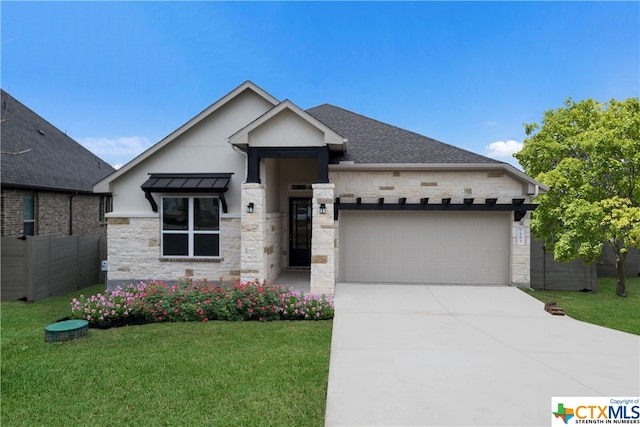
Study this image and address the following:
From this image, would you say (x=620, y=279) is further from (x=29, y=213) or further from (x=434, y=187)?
(x=29, y=213)

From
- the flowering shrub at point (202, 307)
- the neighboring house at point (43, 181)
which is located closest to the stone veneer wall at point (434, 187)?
the flowering shrub at point (202, 307)

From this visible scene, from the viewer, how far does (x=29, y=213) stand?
1209 cm

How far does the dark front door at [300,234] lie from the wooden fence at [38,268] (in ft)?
23.7

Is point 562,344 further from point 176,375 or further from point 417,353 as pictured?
point 176,375

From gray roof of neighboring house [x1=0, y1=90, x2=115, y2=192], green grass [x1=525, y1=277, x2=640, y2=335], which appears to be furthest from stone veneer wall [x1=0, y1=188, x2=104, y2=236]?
green grass [x1=525, y1=277, x2=640, y2=335]

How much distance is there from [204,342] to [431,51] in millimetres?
17450

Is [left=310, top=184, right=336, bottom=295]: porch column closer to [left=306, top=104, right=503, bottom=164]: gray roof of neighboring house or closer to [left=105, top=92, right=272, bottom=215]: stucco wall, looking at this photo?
[left=306, top=104, right=503, bottom=164]: gray roof of neighboring house

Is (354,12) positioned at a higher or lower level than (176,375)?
higher

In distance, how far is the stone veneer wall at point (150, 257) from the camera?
Result: 9555 mm

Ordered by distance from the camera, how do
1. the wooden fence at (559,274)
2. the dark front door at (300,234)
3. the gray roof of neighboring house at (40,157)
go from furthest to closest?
the dark front door at (300,234) < the gray roof of neighboring house at (40,157) < the wooden fence at (559,274)

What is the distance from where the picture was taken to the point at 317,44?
17500 millimetres

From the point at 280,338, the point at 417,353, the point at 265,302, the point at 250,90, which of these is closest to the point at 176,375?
the point at 280,338

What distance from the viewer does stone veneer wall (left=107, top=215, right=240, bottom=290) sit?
9.55 m

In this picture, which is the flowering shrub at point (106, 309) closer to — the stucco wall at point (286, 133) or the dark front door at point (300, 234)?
the stucco wall at point (286, 133)
